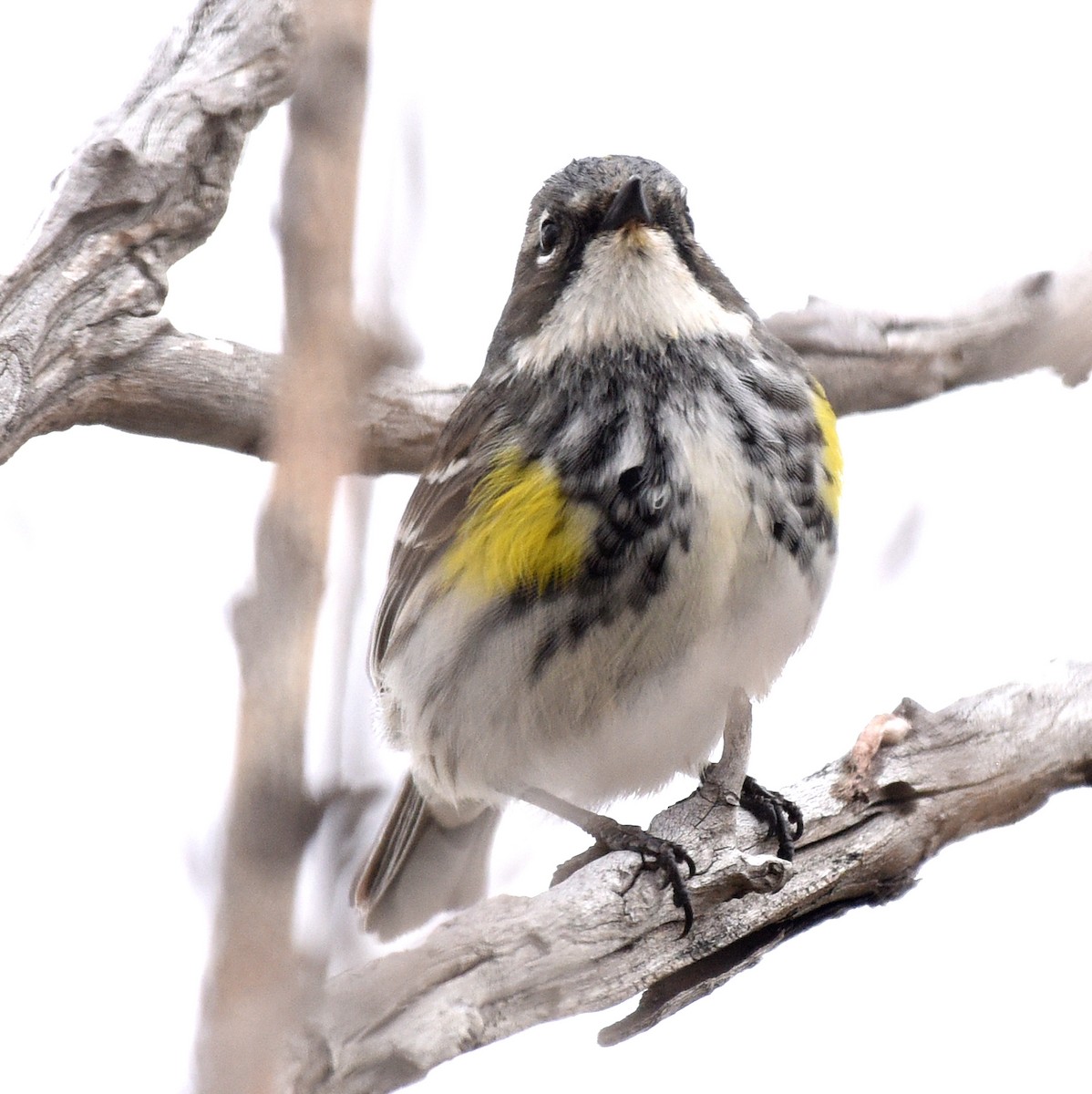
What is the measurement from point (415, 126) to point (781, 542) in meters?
2.19

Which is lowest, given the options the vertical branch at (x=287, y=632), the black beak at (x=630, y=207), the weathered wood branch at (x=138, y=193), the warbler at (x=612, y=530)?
the vertical branch at (x=287, y=632)

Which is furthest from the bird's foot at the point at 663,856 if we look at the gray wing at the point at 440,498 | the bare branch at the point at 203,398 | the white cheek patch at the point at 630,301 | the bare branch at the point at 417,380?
the bare branch at the point at 203,398

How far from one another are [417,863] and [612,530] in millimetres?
1810

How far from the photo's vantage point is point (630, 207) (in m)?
4.25

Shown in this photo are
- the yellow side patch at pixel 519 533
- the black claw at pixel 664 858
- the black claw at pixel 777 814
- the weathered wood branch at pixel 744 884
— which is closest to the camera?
the weathered wood branch at pixel 744 884

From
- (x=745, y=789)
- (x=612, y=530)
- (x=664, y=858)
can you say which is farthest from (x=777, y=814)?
(x=612, y=530)

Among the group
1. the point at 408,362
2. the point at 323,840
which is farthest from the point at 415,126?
the point at 323,840

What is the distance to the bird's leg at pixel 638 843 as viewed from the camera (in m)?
3.95

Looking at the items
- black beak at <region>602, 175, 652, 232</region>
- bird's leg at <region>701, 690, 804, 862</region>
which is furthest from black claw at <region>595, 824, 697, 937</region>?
black beak at <region>602, 175, 652, 232</region>

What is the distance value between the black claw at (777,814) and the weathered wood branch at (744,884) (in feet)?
0.11

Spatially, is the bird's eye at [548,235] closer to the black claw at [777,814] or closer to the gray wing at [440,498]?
the gray wing at [440,498]

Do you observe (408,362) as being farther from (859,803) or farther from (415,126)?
(859,803)

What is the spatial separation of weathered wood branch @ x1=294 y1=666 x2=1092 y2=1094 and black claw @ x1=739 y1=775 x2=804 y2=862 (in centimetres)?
3

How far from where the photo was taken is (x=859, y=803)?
13.9ft
